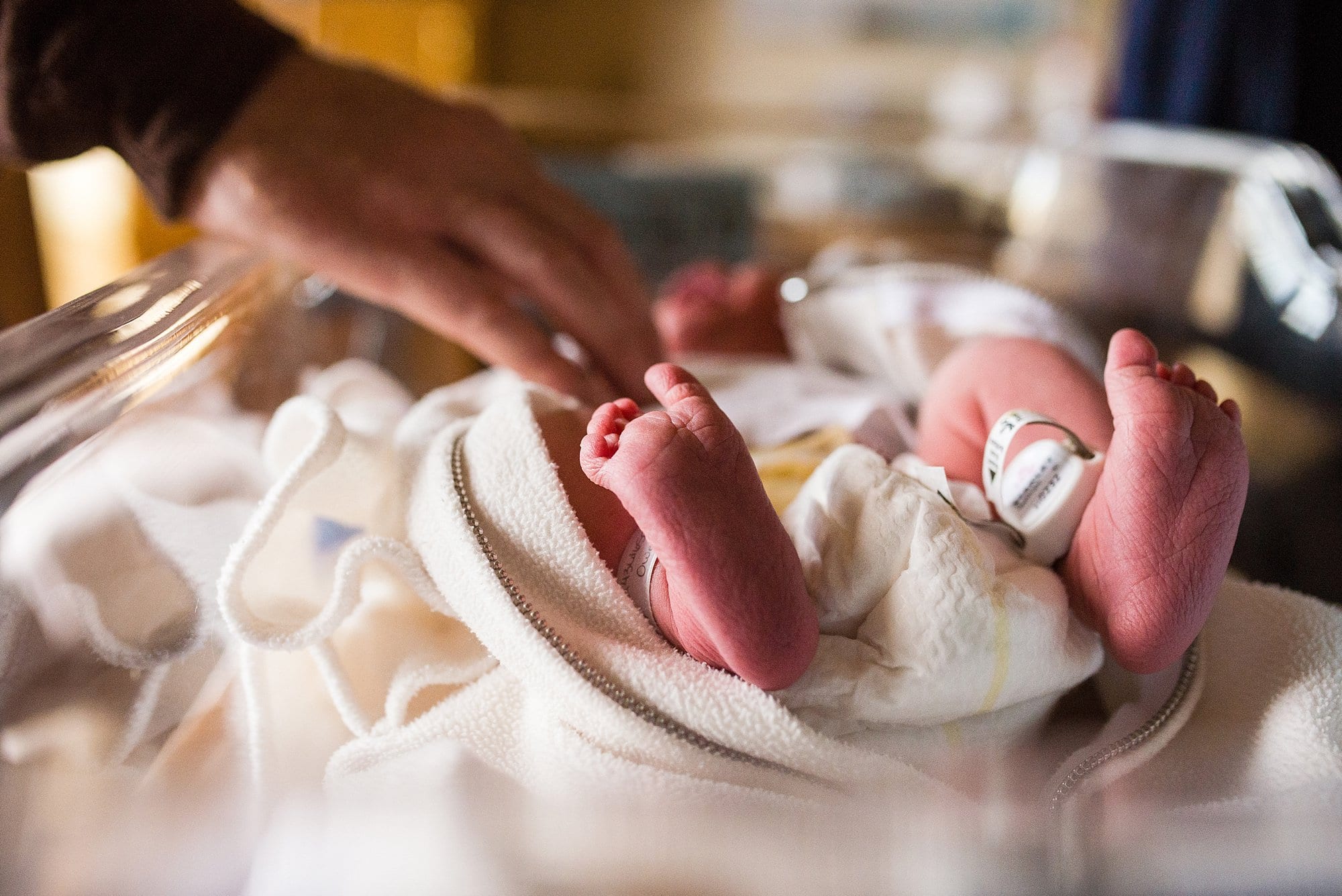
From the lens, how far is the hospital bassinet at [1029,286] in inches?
11.2

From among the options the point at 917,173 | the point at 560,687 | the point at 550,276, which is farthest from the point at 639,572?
the point at 917,173

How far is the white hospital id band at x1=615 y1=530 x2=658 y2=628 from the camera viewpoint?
338mm

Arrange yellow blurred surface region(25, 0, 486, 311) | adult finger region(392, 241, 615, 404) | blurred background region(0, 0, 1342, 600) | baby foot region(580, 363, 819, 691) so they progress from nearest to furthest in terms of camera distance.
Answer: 1. baby foot region(580, 363, 819, 691)
2. adult finger region(392, 241, 615, 404)
3. blurred background region(0, 0, 1342, 600)
4. yellow blurred surface region(25, 0, 486, 311)

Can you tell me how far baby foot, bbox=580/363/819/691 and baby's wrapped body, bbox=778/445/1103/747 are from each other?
0.08ft

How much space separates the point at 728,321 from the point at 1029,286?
0.25 m

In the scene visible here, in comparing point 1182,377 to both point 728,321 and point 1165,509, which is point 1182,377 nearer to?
point 1165,509

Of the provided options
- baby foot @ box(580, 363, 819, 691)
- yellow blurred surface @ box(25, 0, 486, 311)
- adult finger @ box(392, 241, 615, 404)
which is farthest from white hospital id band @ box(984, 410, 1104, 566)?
yellow blurred surface @ box(25, 0, 486, 311)

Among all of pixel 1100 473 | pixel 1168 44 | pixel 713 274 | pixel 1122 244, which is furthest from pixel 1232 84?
pixel 1100 473

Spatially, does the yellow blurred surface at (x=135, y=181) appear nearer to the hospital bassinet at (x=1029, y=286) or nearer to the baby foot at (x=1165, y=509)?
the hospital bassinet at (x=1029, y=286)

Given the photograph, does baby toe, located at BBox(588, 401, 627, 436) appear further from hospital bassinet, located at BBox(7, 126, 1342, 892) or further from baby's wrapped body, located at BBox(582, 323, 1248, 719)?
hospital bassinet, located at BBox(7, 126, 1342, 892)

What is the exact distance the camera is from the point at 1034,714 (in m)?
0.34

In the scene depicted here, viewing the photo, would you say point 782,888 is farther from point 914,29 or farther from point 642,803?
point 914,29

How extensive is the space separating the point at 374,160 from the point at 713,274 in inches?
15.6

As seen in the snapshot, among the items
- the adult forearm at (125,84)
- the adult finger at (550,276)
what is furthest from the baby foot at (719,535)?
the adult forearm at (125,84)
